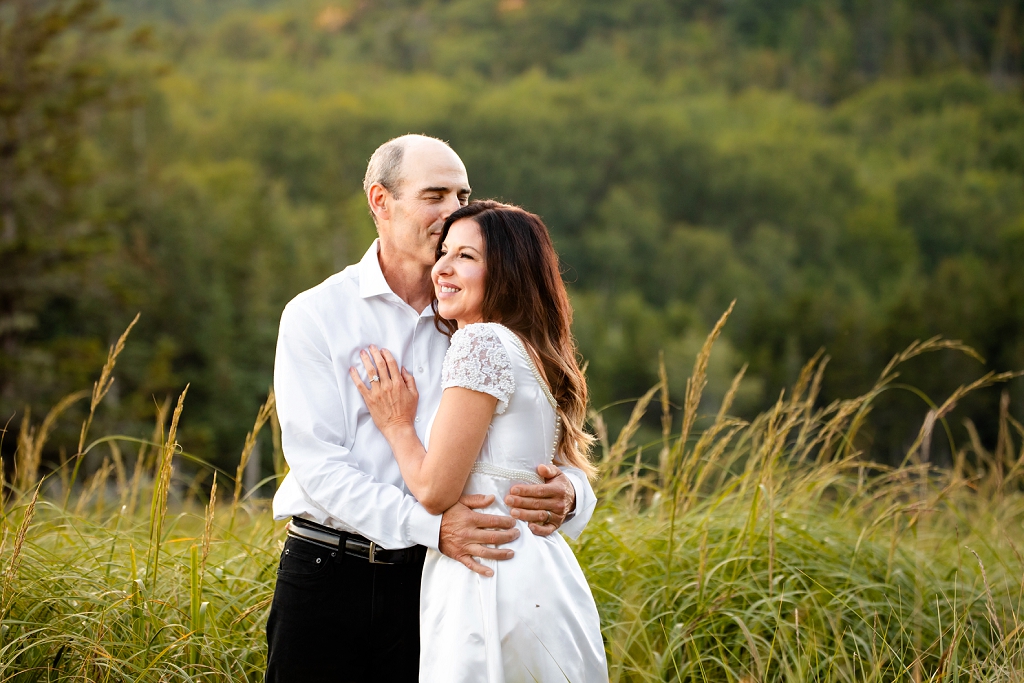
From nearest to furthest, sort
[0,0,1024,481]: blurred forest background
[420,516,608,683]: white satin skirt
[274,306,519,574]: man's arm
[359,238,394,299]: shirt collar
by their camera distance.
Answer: [420,516,608,683]: white satin skirt → [274,306,519,574]: man's arm → [359,238,394,299]: shirt collar → [0,0,1024,481]: blurred forest background

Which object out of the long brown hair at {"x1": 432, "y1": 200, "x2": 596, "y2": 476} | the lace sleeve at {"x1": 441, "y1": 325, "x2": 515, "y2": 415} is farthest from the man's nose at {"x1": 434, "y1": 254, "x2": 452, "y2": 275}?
the lace sleeve at {"x1": 441, "y1": 325, "x2": 515, "y2": 415}

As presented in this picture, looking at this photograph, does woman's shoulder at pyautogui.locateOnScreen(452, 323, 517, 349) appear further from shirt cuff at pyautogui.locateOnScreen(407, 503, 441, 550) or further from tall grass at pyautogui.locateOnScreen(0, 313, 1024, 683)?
tall grass at pyautogui.locateOnScreen(0, 313, 1024, 683)

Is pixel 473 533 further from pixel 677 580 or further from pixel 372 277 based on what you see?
pixel 677 580

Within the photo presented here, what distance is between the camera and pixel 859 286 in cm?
8650

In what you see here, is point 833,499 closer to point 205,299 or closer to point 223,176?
point 205,299

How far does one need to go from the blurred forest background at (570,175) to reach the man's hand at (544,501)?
1.20 m

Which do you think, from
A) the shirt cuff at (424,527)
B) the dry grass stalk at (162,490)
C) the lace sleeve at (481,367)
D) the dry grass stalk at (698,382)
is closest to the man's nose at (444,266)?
the lace sleeve at (481,367)

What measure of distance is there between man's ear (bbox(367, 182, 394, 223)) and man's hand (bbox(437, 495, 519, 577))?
95cm

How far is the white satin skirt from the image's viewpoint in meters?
2.27

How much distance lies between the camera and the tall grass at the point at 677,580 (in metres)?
2.67

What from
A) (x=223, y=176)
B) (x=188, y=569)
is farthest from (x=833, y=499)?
(x=223, y=176)

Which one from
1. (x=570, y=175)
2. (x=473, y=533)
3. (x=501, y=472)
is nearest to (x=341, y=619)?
(x=473, y=533)

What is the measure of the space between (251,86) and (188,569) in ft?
389

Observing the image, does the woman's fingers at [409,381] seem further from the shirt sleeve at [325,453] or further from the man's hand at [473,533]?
the man's hand at [473,533]
